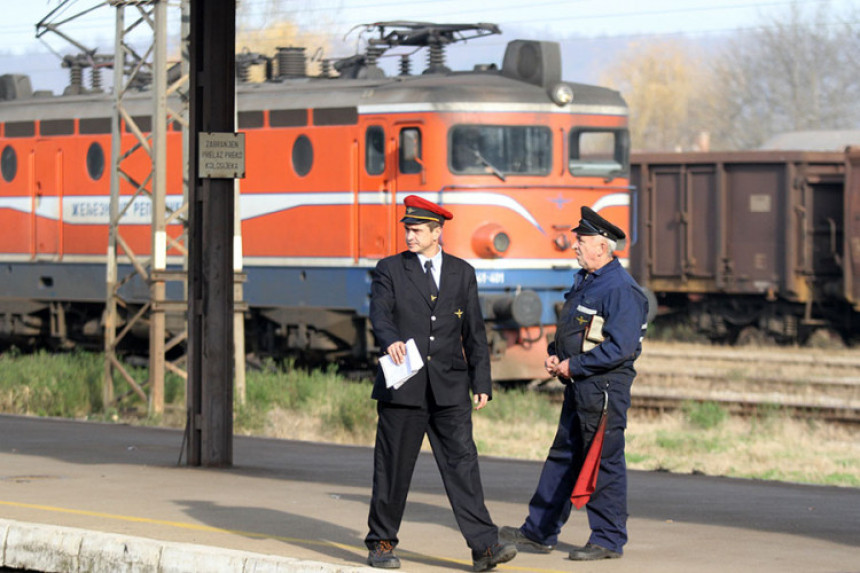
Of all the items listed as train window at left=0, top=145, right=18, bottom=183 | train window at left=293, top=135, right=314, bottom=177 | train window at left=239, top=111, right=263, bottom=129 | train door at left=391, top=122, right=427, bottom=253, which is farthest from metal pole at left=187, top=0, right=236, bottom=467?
train window at left=0, top=145, right=18, bottom=183

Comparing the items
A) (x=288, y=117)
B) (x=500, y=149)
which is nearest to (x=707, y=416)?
(x=500, y=149)

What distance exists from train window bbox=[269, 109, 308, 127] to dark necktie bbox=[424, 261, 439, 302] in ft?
39.6

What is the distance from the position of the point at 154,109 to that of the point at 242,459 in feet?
16.4

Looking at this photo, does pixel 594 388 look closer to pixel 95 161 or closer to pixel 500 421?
pixel 500 421

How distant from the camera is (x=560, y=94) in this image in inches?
762

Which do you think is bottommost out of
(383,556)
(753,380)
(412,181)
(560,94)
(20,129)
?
(753,380)

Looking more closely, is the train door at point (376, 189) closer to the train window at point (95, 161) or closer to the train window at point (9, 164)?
the train window at point (95, 161)

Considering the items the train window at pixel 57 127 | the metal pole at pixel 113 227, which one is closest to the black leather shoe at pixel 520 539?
the metal pole at pixel 113 227

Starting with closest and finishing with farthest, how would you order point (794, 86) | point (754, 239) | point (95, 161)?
point (95, 161)
point (754, 239)
point (794, 86)

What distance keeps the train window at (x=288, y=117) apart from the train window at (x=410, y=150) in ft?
4.75

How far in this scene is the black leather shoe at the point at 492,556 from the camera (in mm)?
7578

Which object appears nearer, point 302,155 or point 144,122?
point 302,155

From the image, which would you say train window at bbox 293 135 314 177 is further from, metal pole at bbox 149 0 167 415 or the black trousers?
the black trousers

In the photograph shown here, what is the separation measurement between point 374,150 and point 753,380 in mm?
6467
